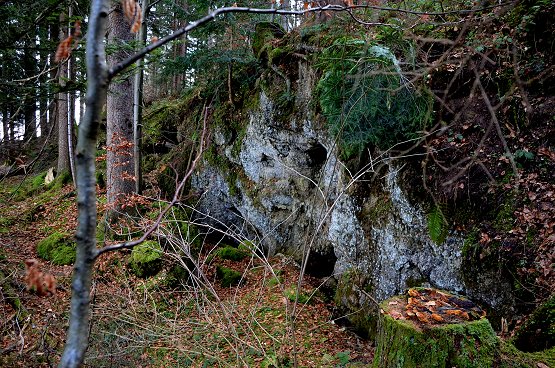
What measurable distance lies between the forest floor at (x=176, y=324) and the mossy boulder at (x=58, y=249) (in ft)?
0.59

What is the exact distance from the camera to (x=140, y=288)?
6.29 meters

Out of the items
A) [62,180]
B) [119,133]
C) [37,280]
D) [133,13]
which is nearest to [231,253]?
[119,133]

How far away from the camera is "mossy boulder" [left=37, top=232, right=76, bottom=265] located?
24.1ft

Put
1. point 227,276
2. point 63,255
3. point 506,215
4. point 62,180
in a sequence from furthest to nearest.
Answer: point 62,180 < point 63,255 < point 227,276 < point 506,215

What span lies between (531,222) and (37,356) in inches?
220

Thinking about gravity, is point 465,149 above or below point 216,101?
below

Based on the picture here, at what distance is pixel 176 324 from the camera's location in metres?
4.29

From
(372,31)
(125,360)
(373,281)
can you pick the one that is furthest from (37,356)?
(372,31)

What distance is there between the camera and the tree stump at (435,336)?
95.3 inches

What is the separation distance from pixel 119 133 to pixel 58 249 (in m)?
2.89

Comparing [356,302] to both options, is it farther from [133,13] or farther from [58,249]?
[58,249]

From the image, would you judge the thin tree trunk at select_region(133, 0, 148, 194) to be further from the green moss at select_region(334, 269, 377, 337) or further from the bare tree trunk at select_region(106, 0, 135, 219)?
the green moss at select_region(334, 269, 377, 337)

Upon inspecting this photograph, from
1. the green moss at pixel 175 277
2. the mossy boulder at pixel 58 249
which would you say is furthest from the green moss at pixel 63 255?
the green moss at pixel 175 277

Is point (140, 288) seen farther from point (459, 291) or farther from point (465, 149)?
point (465, 149)
